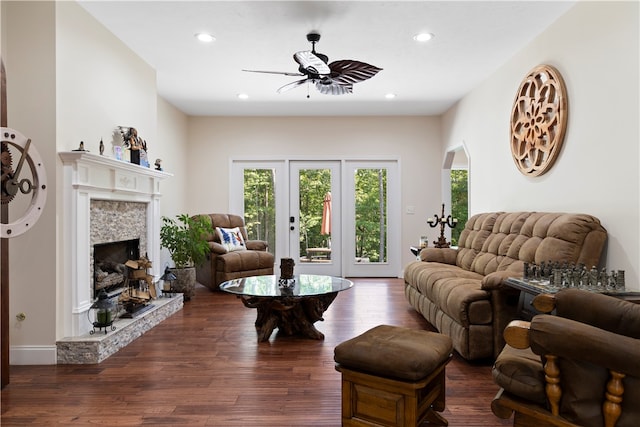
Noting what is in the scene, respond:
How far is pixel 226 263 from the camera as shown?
5.55 meters

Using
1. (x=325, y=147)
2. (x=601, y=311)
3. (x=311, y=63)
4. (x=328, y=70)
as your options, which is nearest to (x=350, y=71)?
(x=328, y=70)

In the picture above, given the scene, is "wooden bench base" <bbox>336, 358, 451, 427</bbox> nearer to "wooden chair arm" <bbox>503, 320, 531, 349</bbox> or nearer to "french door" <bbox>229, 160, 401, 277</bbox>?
"wooden chair arm" <bbox>503, 320, 531, 349</bbox>

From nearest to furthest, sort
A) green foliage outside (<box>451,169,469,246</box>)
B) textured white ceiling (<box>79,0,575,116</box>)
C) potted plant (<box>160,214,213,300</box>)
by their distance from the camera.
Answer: textured white ceiling (<box>79,0,575,116</box>) → potted plant (<box>160,214,213,300</box>) → green foliage outside (<box>451,169,469,246</box>)

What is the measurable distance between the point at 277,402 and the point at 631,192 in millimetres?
2499

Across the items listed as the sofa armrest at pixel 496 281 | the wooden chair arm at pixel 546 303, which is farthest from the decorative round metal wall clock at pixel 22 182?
the sofa armrest at pixel 496 281

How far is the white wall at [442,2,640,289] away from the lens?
8.48 ft

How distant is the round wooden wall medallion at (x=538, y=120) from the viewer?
3322mm

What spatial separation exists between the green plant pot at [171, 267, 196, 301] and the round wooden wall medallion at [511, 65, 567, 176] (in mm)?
3872

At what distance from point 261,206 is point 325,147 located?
1.46m

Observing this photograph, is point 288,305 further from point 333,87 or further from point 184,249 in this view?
point 184,249

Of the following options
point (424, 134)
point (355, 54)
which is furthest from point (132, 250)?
point (424, 134)

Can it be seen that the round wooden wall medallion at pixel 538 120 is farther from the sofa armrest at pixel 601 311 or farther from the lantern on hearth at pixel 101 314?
the lantern on hearth at pixel 101 314

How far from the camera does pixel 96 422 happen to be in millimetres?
2117

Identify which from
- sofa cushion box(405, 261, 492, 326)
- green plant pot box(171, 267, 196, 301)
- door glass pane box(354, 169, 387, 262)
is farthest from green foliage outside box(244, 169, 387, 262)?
sofa cushion box(405, 261, 492, 326)
